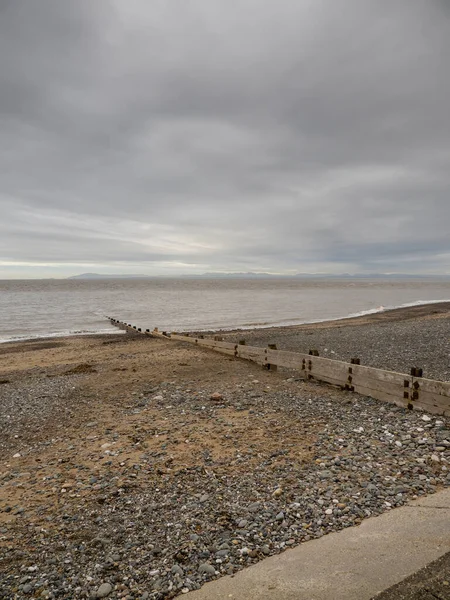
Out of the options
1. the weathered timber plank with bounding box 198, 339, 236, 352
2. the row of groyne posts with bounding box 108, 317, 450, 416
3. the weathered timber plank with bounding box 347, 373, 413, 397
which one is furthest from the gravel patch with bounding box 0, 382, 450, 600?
the weathered timber plank with bounding box 198, 339, 236, 352

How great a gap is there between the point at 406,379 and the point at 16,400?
10852 mm

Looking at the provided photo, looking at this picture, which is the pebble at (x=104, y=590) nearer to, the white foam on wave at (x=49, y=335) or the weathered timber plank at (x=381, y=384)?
the weathered timber plank at (x=381, y=384)

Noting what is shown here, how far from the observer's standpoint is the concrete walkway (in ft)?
11.5

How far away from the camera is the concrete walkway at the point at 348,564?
11.5 feet

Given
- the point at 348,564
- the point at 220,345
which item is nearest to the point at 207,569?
the point at 348,564

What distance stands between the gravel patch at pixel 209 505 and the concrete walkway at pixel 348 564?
0.21 metres

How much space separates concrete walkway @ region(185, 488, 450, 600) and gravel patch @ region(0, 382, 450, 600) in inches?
8.2

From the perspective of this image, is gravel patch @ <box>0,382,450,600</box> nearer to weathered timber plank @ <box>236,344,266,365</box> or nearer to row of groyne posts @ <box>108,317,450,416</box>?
row of groyne posts @ <box>108,317,450,416</box>

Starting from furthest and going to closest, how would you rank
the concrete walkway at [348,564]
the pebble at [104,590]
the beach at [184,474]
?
the beach at [184,474] < the pebble at [104,590] < the concrete walkway at [348,564]

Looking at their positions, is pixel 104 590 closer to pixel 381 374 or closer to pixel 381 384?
pixel 381 384

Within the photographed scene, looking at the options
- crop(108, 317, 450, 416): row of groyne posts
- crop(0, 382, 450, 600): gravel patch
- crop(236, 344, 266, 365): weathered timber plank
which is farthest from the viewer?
crop(236, 344, 266, 365): weathered timber plank

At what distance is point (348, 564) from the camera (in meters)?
3.80

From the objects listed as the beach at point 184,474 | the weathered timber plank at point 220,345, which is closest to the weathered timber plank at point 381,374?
Result: the beach at point 184,474

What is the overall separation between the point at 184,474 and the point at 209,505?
1088mm
